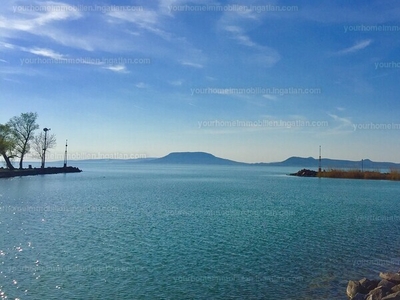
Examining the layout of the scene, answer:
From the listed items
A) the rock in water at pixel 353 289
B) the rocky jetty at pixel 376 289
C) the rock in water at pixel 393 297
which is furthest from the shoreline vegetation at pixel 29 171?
the rock in water at pixel 393 297

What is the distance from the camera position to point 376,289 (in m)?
10.8

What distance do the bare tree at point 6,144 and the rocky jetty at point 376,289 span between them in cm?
7149

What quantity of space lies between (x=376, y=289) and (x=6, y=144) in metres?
73.2

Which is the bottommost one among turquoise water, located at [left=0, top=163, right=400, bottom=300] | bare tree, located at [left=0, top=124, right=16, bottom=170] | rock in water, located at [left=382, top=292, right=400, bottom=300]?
turquoise water, located at [left=0, top=163, right=400, bottom=300]

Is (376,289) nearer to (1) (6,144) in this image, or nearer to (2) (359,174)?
(1) (6,144)

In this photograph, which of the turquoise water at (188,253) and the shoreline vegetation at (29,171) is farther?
the shoreline vegetation at (29,171)

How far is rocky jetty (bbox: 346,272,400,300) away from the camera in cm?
1043

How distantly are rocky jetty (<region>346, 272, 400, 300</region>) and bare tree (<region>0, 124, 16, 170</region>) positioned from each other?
71.5 meters

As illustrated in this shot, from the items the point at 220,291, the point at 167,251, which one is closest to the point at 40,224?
the point at 167,251

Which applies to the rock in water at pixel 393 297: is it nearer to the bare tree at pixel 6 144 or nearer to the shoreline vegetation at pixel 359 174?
the bare tree at pixel 6 144

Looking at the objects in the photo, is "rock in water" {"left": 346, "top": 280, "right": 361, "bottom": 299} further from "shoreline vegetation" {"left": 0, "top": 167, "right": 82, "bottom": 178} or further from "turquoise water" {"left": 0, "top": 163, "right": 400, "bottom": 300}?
"shoreline vegetation" {"left": 0, "top": 167, "right": 82, "bottom": 178}

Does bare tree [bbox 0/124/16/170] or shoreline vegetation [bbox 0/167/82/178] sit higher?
bare tree [bbox 0/124/16/170]

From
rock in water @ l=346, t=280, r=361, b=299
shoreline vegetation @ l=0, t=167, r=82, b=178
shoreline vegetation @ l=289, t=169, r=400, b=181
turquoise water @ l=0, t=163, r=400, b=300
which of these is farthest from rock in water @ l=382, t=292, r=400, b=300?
shoreline vegetation @ l=289, t=169, r=400, b=181

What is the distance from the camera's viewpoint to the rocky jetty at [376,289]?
10.4m
